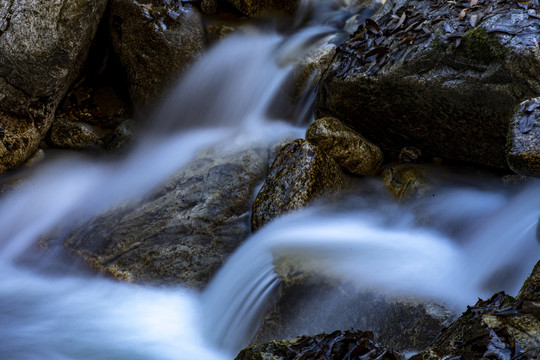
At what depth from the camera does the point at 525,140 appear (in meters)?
3.31

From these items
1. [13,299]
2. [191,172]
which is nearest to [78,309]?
[13,299]

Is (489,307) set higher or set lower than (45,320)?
higher

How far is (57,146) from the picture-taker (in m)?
6.50

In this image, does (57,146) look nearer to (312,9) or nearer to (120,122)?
(120,122)

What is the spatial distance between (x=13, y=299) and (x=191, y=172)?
83.4 inches

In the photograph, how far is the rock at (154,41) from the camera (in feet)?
20.6

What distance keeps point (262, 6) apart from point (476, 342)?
5.59 m

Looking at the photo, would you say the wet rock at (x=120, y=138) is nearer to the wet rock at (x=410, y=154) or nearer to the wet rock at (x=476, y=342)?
the wet rock at (x=410, y=154)

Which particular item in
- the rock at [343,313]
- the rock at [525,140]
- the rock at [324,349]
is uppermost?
the rock at [525,140]

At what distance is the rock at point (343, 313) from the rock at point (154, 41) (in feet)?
11.7

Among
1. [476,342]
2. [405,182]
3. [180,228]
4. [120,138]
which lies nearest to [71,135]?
[120,138]

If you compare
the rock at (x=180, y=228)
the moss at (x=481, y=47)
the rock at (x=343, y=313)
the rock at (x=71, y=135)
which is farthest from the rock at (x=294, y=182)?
the rock at (x=71, y=135)

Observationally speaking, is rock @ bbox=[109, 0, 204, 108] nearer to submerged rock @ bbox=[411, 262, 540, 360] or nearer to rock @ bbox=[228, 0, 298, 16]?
rock @ bbox=[228, 0, 298, 16]

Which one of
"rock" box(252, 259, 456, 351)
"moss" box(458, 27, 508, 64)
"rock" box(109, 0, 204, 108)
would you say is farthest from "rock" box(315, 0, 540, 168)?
"rock" box(252, 259, 456, 351)
